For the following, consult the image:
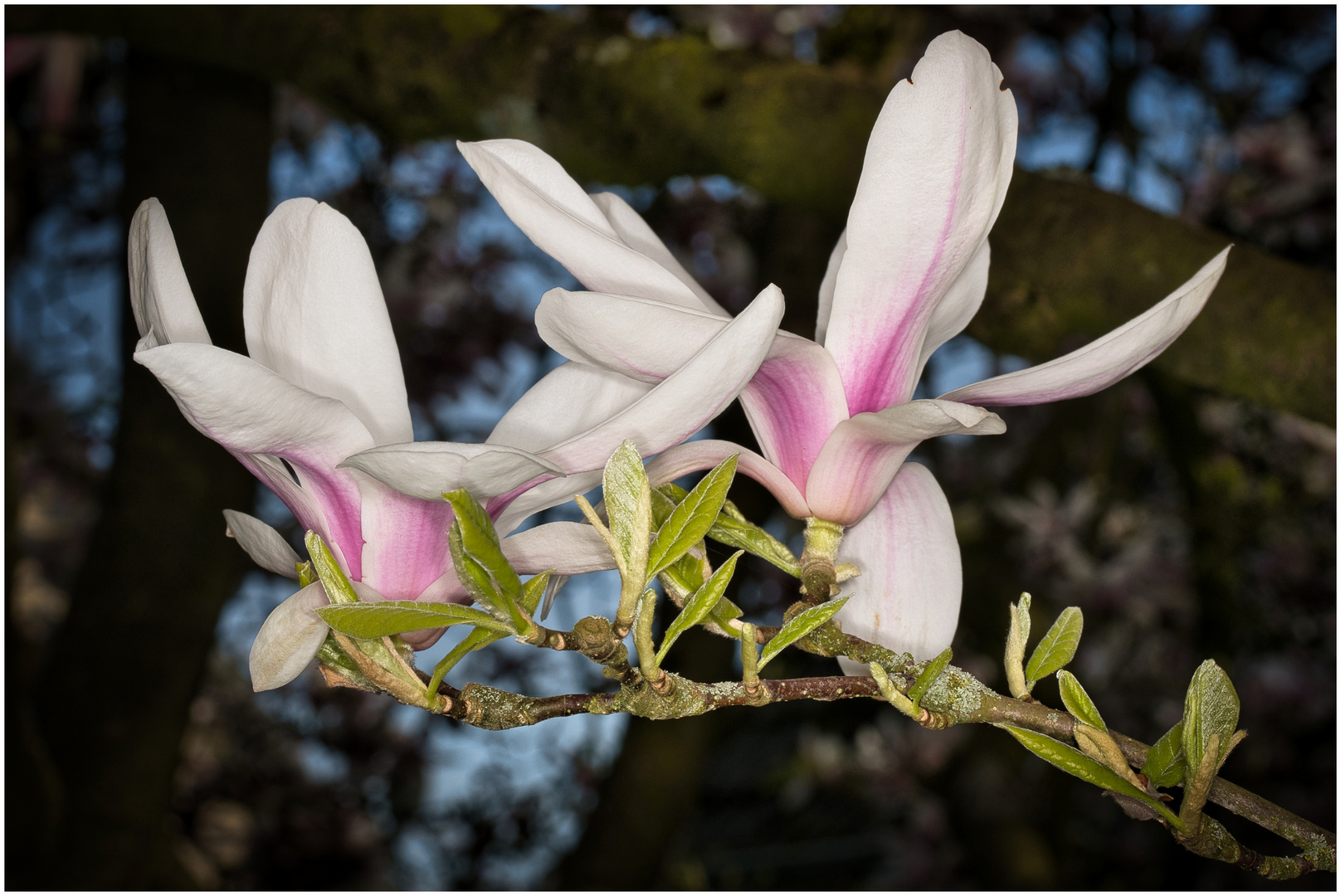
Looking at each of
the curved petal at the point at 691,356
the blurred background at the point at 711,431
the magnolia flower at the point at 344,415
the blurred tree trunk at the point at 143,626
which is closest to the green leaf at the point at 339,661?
the magnolia flower at the point at 344,415

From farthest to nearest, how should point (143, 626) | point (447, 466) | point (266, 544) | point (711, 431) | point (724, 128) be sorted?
point (711, 431) < point (143, 626) < point (724, 128) < point (266, 544) < point (447, 466)

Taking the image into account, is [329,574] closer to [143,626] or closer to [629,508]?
[629,508]

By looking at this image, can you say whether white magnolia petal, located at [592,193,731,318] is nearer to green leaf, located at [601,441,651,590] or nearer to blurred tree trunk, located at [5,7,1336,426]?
green leaf, located at [601,441,651,590]

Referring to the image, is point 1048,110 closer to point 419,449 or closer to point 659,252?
point 659,252

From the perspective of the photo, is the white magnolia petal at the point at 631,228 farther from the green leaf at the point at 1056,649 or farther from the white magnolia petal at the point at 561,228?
the green leaf at the point at 1056,649

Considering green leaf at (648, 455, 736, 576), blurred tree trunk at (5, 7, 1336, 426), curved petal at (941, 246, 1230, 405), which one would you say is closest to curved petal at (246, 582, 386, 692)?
green leaf at (648, 455, 736, 576)

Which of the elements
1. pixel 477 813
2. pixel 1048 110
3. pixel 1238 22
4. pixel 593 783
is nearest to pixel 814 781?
pixel 593 783

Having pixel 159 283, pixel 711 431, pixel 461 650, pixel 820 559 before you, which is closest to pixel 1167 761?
pixel 820 559

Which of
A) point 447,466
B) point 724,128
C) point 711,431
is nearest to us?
point 447,466
